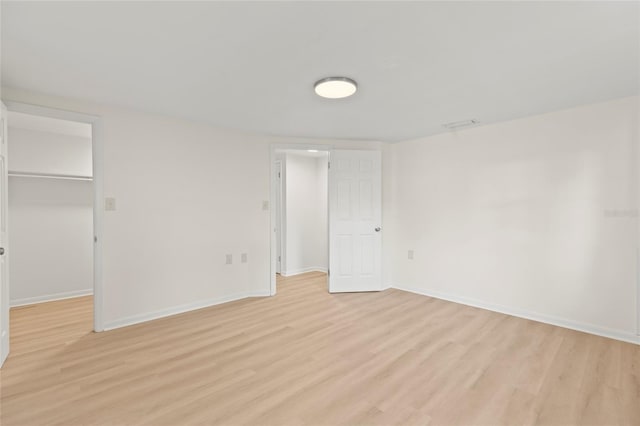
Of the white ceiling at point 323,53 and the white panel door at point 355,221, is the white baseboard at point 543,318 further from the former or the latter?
the white ceiling at point 323,53

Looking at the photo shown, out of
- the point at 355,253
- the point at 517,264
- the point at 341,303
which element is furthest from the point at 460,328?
the point at 355,253

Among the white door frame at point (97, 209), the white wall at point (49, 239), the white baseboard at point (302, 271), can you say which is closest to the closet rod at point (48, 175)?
the white wall at point (49, 239)

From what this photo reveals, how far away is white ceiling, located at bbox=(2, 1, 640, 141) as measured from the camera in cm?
163

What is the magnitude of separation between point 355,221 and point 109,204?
121 inches

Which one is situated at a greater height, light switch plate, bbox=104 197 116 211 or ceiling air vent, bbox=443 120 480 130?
ceiling air vent, bbox=443 120 480 130

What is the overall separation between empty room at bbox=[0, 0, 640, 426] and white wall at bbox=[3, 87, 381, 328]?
0.9 inches

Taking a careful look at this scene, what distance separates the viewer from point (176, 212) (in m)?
3.59

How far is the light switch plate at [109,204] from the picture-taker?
312 cm

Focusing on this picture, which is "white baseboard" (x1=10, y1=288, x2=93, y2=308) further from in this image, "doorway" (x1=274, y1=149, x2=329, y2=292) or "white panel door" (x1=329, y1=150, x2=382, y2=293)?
"white panel door" (x1=329, y1=150, x2=382, y2=293)

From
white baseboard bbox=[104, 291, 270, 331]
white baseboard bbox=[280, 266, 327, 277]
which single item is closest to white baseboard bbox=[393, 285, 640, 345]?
white baseboard bbox=[280, 266, 327, 277]

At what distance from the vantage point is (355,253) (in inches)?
181

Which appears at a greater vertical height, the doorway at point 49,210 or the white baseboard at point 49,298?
the doorway at point 49,210

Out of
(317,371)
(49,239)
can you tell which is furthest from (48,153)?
(317,371)

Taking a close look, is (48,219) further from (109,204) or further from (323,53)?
(323,53)
